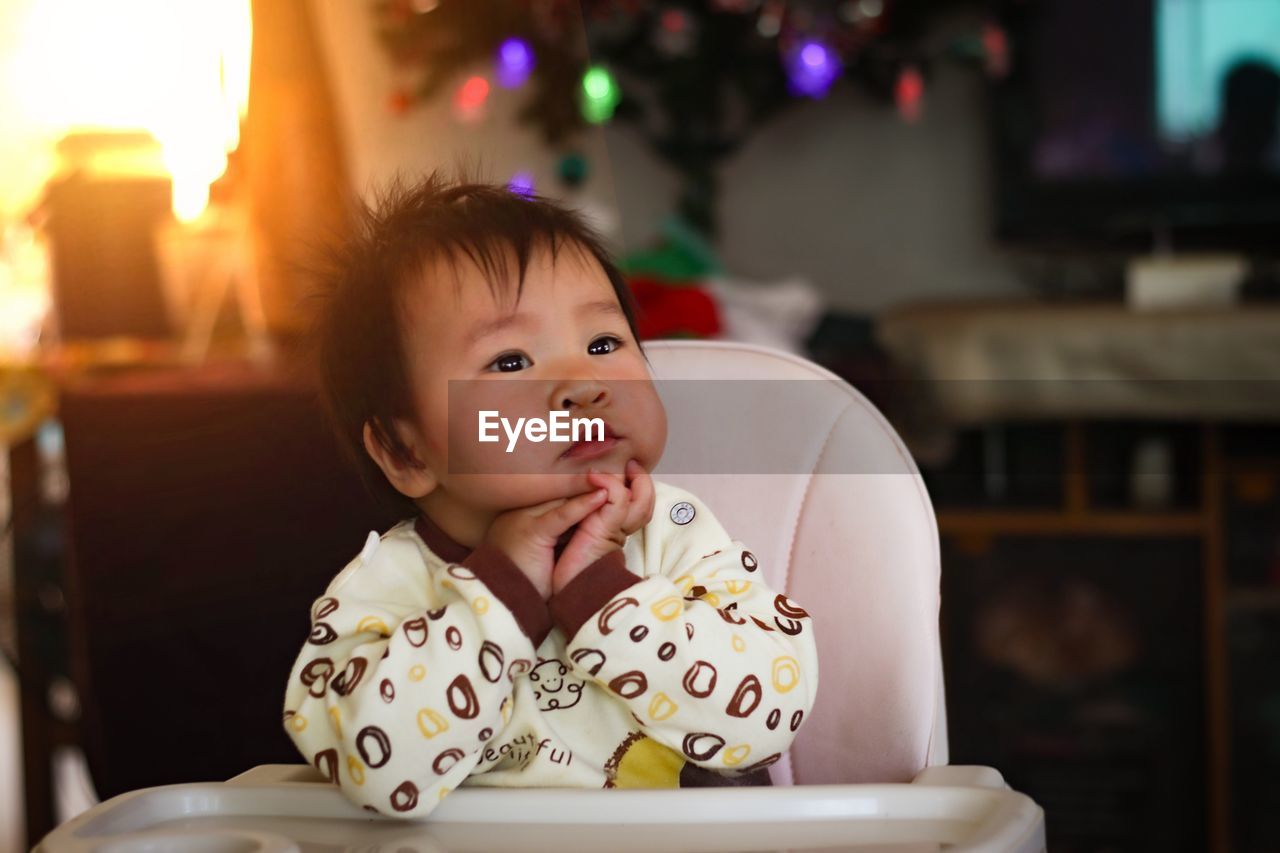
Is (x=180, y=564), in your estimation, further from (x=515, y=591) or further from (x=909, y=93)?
(x=909, y=93)

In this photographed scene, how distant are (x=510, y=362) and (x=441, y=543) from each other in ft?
0.37

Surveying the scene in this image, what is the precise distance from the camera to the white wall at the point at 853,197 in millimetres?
2412

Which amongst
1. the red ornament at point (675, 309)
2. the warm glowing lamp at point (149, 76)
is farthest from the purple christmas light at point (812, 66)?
the warm glowing lamp at point (149, 76)

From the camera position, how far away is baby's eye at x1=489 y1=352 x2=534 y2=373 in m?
0.66

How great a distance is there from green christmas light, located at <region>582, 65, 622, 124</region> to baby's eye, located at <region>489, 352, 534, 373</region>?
1.66 metres

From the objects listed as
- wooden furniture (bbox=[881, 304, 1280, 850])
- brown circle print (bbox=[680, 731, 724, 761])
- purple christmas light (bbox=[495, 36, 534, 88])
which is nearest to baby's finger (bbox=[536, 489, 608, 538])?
brown circle print (bbox=[680, 731, 724, 761])

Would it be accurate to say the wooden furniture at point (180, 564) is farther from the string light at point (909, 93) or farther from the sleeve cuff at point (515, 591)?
the string light at point (909, 93)

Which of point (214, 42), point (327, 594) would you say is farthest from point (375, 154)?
point (327, 594)

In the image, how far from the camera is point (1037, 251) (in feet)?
7.52

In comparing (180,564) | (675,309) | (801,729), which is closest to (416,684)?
(801,729)

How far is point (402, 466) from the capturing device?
2.30 ft

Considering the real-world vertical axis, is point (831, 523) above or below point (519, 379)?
below

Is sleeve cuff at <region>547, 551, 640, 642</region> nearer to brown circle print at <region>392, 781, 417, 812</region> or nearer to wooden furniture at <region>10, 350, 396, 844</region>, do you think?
brown circle print at <region>392, 781, 417, 812</region>

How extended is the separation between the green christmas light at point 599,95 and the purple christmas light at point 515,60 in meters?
0.11
